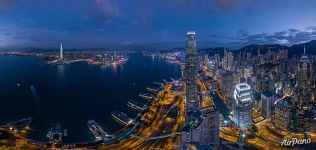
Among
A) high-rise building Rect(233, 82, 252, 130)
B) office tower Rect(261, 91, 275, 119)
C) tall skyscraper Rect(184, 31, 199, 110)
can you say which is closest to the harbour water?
tall skyscraper Rect(184, 31, 199, 110)

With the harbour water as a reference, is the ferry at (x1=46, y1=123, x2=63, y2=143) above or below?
below

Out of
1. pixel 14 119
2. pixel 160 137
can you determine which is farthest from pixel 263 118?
pixel 14 119

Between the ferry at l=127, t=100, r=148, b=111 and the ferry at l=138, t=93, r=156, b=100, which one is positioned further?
the ferry at l=138, t=93, r=156, b=100

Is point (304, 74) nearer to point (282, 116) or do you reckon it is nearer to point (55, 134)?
point (282, 116)

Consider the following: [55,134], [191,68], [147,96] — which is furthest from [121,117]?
[147,96]

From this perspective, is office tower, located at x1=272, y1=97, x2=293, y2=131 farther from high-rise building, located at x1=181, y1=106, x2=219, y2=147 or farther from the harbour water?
the harbour water

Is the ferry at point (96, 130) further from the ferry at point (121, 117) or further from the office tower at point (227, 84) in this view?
the office tower at point (227, 84)

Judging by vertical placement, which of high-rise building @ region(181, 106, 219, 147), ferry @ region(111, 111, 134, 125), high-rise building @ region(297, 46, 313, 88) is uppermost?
high-rise building @ region(297, 46, 313, 88)

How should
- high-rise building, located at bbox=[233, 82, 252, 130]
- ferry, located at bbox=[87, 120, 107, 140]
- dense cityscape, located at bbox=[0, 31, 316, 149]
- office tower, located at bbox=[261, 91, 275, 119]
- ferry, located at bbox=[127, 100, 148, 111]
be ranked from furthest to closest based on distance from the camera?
ferry, located at bbox=[127, 100, 148, 111]
office tower, located at bbox=[261, 91, 275, 119]
high-rise building, located at bbox=[233, 82, 252, 130]
ferry, located at bbox=[87, 120, 107, 140]
dense cityscape, located at bbox=[0, 31, 316, 149]
